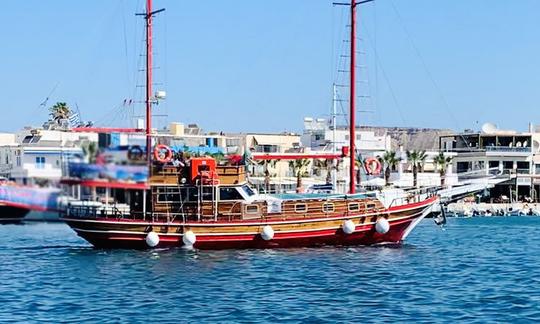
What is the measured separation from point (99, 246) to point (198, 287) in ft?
54.0

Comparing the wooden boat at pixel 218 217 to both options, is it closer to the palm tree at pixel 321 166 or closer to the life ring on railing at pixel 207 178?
the life ring on railing at pixel 207 178

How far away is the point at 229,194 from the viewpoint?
162 feet

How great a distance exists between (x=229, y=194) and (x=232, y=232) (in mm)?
2296

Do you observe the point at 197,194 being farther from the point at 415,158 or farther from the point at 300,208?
the point at 415,158

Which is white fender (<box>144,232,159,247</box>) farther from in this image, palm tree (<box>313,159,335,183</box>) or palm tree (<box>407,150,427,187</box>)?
palm tree (<box>313,159,335,183</box>)

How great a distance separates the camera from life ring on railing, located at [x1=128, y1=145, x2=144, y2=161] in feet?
33.7

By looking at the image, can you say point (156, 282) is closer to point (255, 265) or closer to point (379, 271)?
point (255, 265)

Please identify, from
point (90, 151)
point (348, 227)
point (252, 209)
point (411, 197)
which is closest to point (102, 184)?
point (90, 151)

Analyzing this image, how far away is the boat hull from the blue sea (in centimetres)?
109

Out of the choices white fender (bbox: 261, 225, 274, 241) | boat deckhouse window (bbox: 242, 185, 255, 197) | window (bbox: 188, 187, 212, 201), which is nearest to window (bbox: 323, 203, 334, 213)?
white fender (bbox: 261, 225, 274, 241)

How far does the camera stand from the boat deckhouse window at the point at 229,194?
161 ft

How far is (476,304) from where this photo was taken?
30.8 metres

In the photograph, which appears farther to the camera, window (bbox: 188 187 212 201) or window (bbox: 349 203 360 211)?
window (bbox: 349 203 360 211)

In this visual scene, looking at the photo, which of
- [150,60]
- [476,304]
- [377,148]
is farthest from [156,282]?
[377,148]
